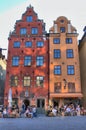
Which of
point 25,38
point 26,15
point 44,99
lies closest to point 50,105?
point 44,99

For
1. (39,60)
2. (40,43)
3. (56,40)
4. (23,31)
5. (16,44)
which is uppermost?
(23,31)

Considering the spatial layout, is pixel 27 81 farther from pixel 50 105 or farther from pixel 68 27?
pixel 68 27

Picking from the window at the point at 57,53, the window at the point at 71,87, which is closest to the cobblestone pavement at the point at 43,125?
the window at the point at 71,87

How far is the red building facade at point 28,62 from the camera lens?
35531 millimetres

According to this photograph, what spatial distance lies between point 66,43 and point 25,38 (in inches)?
280

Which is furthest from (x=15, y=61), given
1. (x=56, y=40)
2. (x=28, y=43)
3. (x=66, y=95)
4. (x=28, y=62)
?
(x=66, y=95)

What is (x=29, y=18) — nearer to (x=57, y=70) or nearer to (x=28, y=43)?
(x=28, y=43)

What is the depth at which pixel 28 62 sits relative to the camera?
3728cm

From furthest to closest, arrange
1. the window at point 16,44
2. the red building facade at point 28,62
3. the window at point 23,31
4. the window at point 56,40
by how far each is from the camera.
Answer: the window at point 23,31, the window at point 56,40, the window at point 16,44, the red building facade at point 28,62

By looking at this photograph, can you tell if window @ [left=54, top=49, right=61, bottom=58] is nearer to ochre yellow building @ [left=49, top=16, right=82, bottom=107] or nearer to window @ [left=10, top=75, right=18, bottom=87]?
ochre yellow building @ [left=49, top=16, right=82, bottom=107]

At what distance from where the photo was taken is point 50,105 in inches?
1371

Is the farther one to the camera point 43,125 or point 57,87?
point 57,87

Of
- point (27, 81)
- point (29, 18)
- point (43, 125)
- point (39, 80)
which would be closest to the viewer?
point (43, 125)

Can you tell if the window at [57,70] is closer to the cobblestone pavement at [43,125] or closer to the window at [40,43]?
the window at [40,43]
